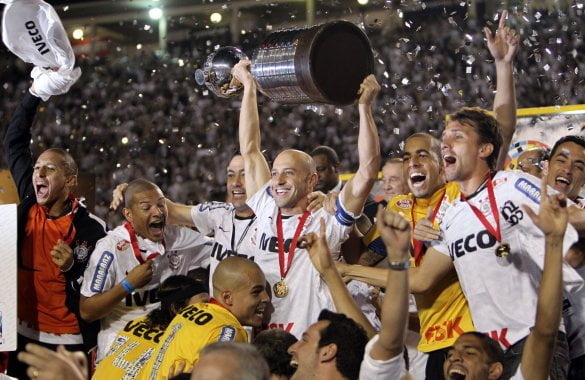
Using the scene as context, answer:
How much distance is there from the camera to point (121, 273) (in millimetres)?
5023

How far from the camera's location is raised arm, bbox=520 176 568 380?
10.0 feet

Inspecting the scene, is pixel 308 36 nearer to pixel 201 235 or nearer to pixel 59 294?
pixel 201 235

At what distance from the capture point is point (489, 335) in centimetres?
376

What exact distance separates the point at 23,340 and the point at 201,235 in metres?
1.14

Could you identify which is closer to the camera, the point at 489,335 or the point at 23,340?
the point at 489,335

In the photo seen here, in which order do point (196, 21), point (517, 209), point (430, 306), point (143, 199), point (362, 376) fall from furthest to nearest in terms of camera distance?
point (196, 21), point (143, 199), point (430, 306), point (517, 209), point (362, 376)

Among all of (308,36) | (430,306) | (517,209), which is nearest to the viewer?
(517,209)

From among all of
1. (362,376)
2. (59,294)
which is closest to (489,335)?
(362,376)

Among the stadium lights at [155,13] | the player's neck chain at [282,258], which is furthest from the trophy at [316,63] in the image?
the stadium lights at [155,13]

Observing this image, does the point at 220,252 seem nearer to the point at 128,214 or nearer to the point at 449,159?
the point at 128,214

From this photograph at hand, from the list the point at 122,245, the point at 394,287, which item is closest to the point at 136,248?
the point at 122,245

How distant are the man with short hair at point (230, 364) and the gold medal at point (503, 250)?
1.50m

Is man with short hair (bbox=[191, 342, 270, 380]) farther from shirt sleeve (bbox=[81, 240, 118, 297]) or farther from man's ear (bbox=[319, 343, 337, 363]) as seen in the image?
shirt sleeve (bbox=[81, 240, 118, 297])

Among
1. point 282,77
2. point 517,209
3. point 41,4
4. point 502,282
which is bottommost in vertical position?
point 502,282
